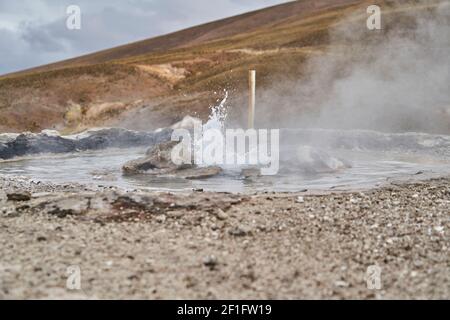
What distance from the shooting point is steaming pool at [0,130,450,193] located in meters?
12.3

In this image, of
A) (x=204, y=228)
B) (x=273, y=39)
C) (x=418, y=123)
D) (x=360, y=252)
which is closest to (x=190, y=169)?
(x=204, y=228)

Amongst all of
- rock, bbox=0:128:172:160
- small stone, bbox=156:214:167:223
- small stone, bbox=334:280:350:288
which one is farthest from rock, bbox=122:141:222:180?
small stone, bbox=334:280:350:288

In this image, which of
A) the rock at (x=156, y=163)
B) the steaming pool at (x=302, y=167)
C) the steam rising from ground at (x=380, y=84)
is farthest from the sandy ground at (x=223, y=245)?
the steam rising from ground at (x=380, y=84)

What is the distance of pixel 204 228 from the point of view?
24.6ft

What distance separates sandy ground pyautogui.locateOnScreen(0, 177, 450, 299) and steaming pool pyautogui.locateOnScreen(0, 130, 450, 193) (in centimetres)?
277

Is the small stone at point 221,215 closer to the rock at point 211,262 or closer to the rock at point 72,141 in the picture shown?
the rock at point 211,262

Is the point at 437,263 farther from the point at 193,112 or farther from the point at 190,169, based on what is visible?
the point at 193,112

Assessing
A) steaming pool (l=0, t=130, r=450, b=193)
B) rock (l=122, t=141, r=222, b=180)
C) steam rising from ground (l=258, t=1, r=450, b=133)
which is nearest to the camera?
steaming pool (l=0, t=130, r=450, b=193)

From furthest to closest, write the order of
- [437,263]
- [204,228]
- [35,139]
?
1. [35,139]
2. [204,228]
3. [437,263]

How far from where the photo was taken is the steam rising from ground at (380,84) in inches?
1169

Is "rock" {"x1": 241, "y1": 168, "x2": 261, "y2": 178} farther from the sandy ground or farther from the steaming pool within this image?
the sandy ground

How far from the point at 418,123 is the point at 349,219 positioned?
72.4 feet

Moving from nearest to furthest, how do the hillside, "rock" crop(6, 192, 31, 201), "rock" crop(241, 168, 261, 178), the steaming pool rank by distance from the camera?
"rock" crop(6, 192, 31, 201)
the steaming pool
"rock" crop(241, 168, 261, 178)
the hillside
